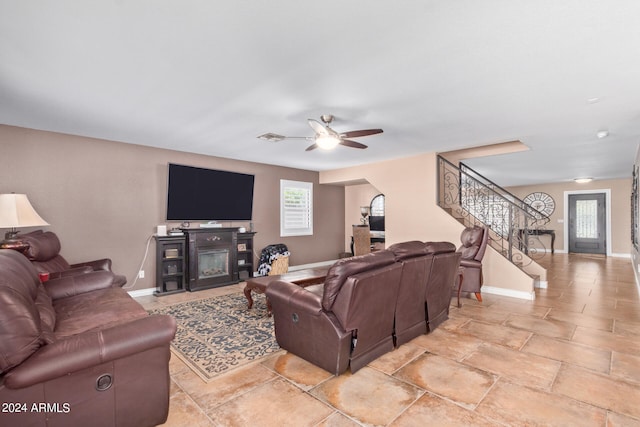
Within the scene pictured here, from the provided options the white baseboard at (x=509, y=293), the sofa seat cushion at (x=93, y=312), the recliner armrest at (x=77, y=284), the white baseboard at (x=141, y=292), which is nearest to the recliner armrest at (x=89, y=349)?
the sofa seat cushion at (x=93, y=312)

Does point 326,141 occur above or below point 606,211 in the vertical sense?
above

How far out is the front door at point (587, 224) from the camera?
33.2 ft

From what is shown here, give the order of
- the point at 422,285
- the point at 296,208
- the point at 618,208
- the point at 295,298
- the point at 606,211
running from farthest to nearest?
the point at 606,211 < the point at 618,208 < the point at 296,208 < the point at 422,285 < the point at 295,298

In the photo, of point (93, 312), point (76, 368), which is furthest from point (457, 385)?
point (93, 312)

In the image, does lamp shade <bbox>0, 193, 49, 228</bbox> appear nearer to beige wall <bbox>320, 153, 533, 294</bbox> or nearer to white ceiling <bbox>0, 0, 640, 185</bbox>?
white ceiling <bbox>0, 0, 640, 185</bbox>

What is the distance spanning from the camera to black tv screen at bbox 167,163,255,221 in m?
5.53

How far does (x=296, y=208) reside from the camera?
25.1 ft

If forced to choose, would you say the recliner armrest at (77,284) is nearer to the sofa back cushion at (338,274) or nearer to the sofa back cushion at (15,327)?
the sofa back cushion at (15,327)

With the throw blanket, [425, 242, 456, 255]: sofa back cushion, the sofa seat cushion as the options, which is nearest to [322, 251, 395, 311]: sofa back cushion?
[425, 242, 456, 255]: sofa back cushion

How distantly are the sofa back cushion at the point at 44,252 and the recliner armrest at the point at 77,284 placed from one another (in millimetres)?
514

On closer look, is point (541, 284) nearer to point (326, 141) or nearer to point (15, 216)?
point (326, 141)

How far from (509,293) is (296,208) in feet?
15.4

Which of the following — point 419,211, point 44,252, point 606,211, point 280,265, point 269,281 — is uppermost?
point 606,211

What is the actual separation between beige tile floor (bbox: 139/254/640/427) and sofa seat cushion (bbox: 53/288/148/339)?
649 mm
